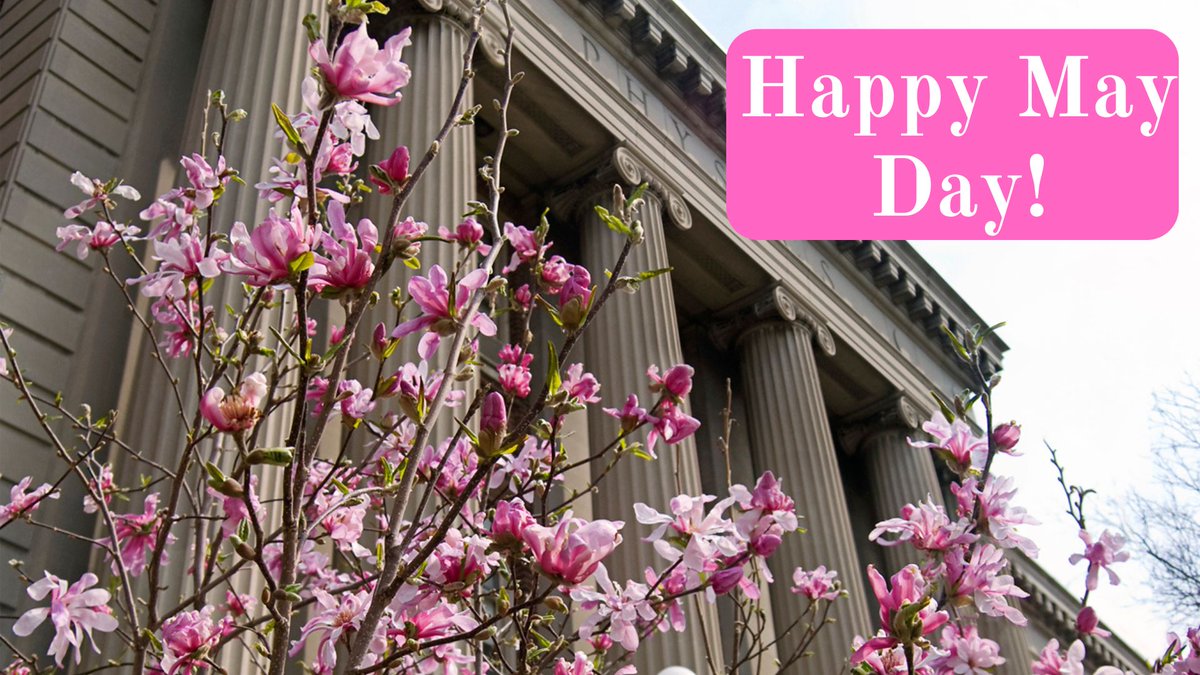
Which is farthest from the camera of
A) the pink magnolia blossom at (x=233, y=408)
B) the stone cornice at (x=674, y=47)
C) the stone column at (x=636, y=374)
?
the stone cornice at (x=674, y=47)

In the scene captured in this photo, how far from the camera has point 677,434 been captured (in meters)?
2.63

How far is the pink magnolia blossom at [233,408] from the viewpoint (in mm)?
1670

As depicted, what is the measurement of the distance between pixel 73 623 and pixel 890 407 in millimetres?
15118

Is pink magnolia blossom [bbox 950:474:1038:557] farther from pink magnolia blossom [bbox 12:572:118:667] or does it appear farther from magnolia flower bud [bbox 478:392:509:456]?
pink magnolia blossom [bbox 12:572:118:667]

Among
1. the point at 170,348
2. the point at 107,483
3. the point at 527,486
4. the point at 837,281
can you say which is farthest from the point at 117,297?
the point at 837,281

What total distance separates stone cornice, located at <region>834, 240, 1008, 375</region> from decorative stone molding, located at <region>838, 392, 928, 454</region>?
1.42 metres

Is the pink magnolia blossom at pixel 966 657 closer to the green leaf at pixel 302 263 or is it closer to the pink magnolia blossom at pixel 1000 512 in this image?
the pink magnolia blossom at pixel 1000 512

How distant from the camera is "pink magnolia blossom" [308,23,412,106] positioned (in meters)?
1.79

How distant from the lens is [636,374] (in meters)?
10.0

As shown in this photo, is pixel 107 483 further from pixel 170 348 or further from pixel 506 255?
pixel 506 255

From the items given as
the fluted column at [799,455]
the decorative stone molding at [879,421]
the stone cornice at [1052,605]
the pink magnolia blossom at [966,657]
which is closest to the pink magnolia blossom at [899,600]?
the pink magnolia blossom at [966,657]

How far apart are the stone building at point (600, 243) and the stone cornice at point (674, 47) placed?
0.03 meters

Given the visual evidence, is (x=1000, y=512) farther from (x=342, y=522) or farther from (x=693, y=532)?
(x=342, y=522)

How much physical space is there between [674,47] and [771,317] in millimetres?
3849
